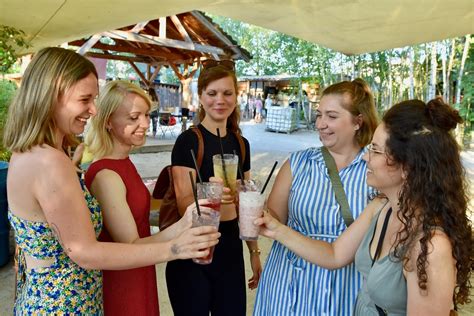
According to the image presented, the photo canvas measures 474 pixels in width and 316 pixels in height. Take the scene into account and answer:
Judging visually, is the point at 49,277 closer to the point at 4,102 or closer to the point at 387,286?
the point at 387,286

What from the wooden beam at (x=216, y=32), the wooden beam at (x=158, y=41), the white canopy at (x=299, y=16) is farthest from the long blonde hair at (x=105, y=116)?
the wooden beam at (x=216, y=32)

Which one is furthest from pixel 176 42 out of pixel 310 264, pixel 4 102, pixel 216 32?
pixel 310 264

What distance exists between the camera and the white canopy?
3.49m

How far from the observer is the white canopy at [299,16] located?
3486 millimetres

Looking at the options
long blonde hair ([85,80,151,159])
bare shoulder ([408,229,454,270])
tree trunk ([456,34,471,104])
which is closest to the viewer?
bare shoulder ([408,229,454,270])

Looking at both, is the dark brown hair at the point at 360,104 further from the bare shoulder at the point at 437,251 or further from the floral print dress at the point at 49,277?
the floral print dress at the point at 49,277

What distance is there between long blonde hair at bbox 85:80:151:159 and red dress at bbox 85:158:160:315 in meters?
0.07

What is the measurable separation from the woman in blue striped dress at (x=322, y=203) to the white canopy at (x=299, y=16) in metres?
2.08

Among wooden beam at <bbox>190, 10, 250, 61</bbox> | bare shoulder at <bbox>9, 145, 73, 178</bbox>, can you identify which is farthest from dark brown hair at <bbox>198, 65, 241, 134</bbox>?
wooden beam at <bbox>190, 10, 250, 61</bbox>

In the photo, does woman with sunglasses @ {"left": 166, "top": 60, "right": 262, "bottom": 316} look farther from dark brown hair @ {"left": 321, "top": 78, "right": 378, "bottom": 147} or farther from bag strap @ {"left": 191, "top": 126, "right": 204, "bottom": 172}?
dark brown hair @ {"left": 321, "top": 78, "right": 378, "bottom": 147}

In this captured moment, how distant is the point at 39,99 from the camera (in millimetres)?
1134

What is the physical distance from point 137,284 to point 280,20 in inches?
133

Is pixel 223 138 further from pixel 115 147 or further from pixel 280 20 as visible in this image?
pixel 280 20

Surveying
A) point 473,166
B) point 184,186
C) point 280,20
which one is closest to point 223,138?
point 184,186
